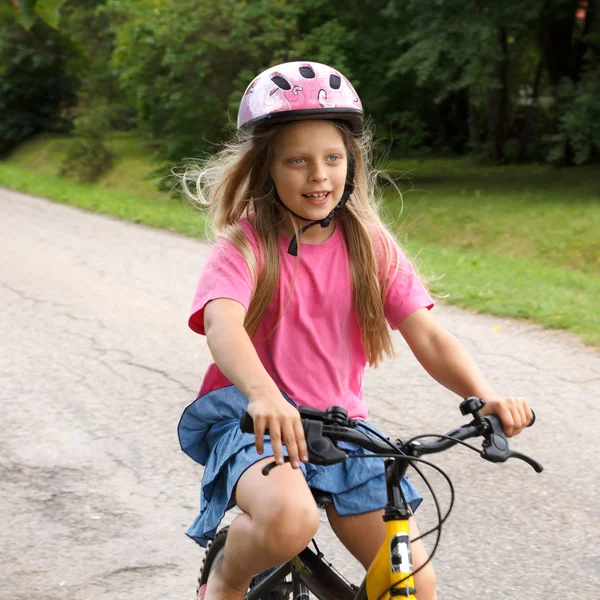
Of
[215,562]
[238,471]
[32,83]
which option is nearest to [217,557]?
[215,562]

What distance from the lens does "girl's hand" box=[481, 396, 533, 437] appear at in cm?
214

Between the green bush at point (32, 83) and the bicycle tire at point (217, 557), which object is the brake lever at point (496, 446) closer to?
the bicycle tire at point (217, 557)

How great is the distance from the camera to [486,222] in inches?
605

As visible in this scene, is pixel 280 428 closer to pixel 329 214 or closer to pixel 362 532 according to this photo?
pixel 362 532

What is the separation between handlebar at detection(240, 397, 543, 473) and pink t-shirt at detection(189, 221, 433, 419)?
1.79ft

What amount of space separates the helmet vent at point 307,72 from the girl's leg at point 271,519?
97 cm

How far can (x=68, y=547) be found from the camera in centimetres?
375

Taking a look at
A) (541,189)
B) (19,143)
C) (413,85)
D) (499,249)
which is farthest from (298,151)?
(19,143)

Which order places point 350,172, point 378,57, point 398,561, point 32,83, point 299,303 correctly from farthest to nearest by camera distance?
point 32,83 < point 378,57 < point 350,172 < point 299,303 < point 398,561

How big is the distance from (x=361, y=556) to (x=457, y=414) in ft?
9.75

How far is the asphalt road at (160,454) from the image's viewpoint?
359 centimetres

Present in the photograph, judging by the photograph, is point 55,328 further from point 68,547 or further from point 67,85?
point 67,85

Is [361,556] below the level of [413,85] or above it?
above

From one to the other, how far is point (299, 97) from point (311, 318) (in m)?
0.57
